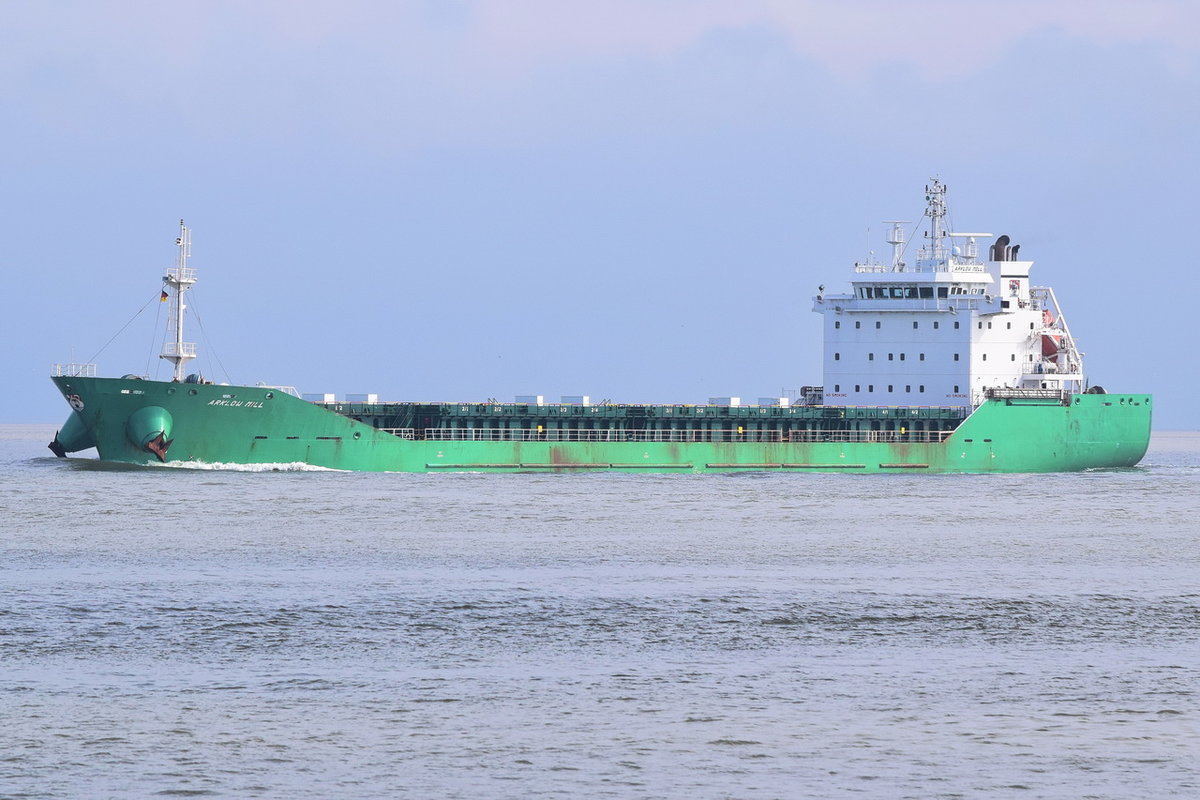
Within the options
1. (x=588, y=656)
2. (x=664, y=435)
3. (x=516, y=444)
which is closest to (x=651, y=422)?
(x=664, y=435)

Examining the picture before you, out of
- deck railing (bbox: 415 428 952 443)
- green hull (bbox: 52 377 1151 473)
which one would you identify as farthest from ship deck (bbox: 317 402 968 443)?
green hull (bbox: 52 377 1151 473)

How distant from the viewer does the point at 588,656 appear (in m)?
19.3

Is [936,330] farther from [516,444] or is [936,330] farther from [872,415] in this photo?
[516,444]

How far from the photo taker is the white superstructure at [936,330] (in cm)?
5728

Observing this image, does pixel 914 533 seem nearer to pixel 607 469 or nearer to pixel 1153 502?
pixel 1153 502

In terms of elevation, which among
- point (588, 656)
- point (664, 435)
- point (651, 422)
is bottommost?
point (588, 656)

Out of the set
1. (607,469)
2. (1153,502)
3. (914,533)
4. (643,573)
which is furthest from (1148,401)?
(643,573)

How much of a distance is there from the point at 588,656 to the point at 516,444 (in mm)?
33148

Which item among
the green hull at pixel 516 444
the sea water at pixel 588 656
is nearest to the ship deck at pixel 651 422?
the green hull at pixel 516 444

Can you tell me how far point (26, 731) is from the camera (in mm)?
15062

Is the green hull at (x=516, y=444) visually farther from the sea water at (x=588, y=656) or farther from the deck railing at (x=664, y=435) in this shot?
the sea water at (x=588, y=656)

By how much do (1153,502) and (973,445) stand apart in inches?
395

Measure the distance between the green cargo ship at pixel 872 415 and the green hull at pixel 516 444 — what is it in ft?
0.22

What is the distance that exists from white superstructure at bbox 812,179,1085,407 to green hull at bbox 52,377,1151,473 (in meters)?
2.10
